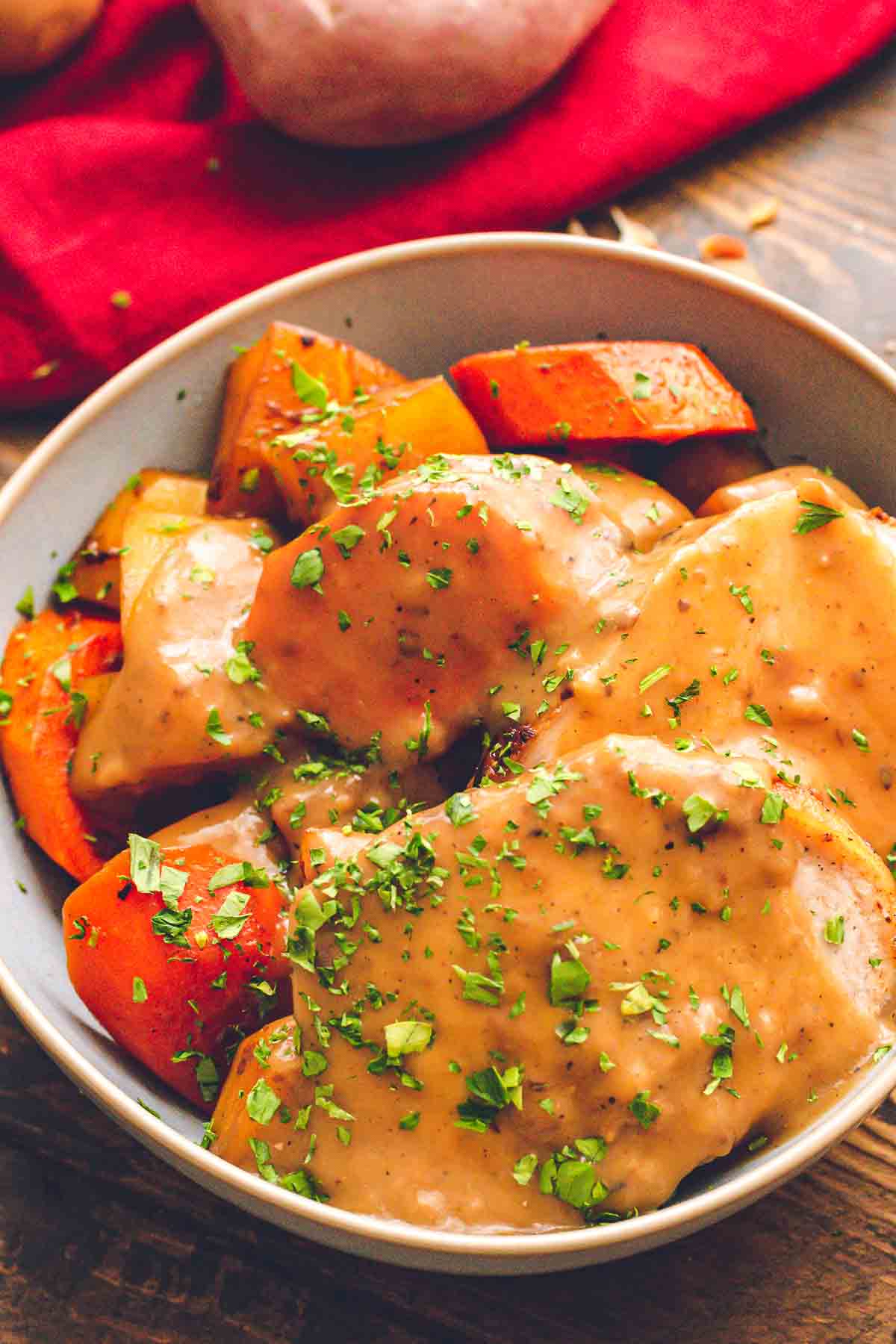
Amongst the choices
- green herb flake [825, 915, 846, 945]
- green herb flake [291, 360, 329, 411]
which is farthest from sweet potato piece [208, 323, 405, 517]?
green herb flake [825, 915, 846, 945]

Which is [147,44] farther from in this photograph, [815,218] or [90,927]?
[90,927]

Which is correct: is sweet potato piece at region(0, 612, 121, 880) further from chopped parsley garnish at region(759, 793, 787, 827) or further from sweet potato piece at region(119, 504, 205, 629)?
Answer: chopped parsley garnish at region(759, 793, 787, 827)

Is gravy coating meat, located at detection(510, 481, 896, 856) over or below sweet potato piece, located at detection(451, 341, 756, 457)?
below

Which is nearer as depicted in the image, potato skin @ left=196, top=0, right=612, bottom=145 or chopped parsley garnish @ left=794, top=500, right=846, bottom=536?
chopped parsley garnish @ left=794, top=500, right=846, bottom=536

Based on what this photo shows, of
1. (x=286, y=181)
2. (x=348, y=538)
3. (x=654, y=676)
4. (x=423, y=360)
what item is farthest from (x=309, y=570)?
(x=286, y=181)

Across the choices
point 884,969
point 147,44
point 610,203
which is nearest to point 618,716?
point 884,969

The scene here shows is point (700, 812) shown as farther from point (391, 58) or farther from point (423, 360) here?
point (391, 58)
